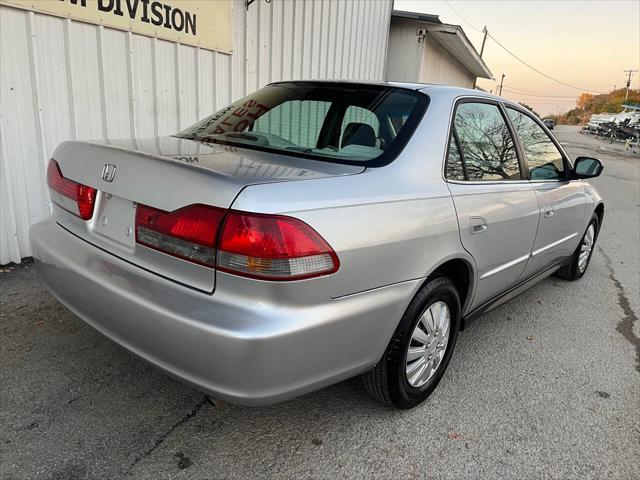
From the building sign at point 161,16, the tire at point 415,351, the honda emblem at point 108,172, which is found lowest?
the tire at point 415,351

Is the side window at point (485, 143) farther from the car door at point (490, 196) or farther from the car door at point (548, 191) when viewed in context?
the car door at point (548, 191)

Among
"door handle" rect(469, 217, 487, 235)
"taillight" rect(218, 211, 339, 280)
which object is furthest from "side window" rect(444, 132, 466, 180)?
"taillight" rect(218, 211, 339, 280)

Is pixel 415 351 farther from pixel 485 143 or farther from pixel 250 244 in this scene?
pixel 485 143

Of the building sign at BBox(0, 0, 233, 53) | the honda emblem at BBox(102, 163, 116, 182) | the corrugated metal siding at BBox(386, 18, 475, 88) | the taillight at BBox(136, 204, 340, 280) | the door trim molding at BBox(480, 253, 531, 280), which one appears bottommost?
the door trim molding at BBox(480, 253, 531, 280)

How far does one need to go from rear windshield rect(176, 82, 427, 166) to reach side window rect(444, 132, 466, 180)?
25 cm

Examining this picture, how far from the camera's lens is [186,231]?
176 centimetres

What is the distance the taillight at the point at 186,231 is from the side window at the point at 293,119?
1.03 m

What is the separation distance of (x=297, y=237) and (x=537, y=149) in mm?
2590

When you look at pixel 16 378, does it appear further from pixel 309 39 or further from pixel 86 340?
pixel 309 39

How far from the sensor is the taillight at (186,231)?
1.71 meters

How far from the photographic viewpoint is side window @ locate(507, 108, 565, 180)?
3.37m

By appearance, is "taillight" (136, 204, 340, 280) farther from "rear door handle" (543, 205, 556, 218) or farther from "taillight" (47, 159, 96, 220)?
"rear door handle" (543, 205, 556, 218)

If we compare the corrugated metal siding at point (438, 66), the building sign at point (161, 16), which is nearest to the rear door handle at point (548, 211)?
the building sign at point (161, 16)

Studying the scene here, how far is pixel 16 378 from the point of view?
2.55m
